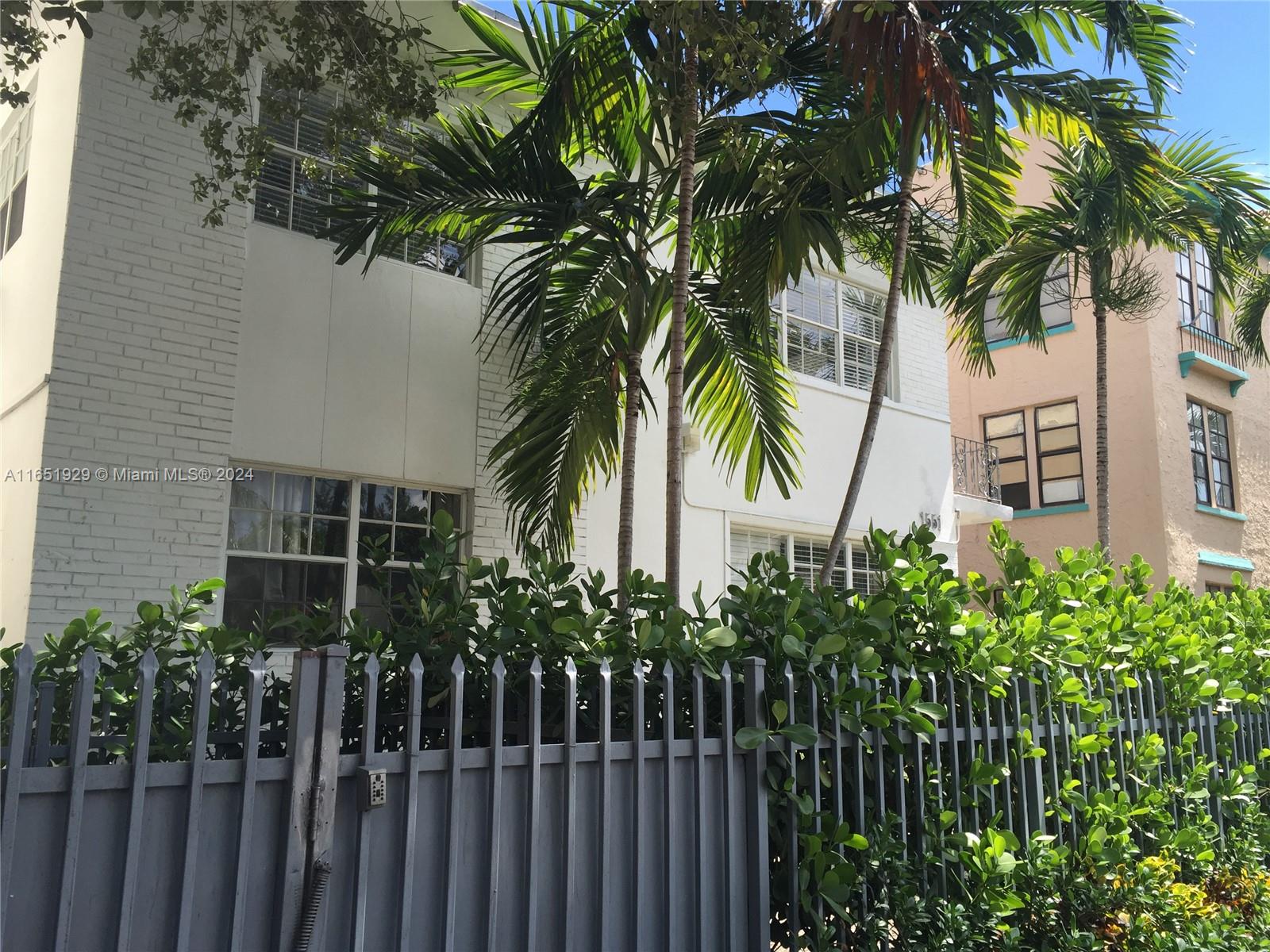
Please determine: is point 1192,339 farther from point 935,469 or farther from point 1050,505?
point 935,469

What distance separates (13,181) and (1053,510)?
1753cm

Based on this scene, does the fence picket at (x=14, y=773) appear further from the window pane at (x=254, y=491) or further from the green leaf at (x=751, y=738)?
the window pane at (x=254, y=491)

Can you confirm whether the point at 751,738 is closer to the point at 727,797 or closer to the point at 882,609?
the point at 727,797

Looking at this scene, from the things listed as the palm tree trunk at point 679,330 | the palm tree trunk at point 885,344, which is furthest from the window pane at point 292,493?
the palm tree trunk at point 885,344

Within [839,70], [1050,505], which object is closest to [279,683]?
[839,70]

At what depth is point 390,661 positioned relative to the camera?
3.63 m

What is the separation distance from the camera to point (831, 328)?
1267cm

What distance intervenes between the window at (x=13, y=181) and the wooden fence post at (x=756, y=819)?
7752 millimetres

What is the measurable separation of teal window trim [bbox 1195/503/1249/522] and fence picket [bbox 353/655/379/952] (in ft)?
63.8

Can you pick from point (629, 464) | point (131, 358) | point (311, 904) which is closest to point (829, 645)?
point (311, 904)

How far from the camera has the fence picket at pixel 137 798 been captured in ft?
7.51

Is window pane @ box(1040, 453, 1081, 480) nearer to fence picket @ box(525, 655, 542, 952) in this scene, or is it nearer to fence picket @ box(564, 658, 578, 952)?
fence picket @ box(564, 658, 578, 952)

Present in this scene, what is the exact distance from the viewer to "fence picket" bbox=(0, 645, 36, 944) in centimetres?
215

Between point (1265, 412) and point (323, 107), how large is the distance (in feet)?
66.1
